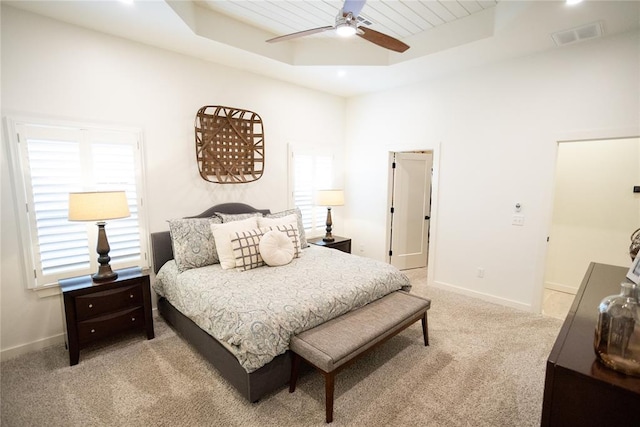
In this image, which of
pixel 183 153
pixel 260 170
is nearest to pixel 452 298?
pixel 260 170

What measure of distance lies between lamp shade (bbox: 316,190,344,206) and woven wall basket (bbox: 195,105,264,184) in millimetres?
939

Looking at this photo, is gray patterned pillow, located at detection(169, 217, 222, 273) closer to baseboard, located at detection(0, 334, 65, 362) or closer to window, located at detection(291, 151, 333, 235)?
baseboard, located at detection(0, 334, 65, 362)

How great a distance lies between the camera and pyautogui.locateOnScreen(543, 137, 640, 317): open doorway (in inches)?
146

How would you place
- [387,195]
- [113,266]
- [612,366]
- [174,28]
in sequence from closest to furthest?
[612,366] → [174,28] → [113,266] → [387,195]

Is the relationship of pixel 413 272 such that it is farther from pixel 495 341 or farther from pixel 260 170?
pixel 260 170

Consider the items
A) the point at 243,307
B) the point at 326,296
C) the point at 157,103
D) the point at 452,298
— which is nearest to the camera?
the point at 243,307

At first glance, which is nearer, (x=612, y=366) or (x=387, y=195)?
(x=612, y=366)

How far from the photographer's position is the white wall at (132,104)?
2.53 m

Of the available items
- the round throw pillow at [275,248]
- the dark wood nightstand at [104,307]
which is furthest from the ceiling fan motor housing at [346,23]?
the dark wood nightstand at [104,307]

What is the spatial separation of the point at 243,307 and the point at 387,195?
3232mm

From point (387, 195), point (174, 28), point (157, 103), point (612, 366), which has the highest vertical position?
point (174, 28)

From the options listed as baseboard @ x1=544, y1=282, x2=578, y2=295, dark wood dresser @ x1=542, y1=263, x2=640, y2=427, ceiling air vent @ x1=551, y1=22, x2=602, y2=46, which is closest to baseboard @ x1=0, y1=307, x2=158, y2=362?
dark wood dresser @ x1=542, y1=263, x2=640, y2=427

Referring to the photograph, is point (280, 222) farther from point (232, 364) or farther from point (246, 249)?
point (232, 364)

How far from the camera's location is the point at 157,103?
10.6 feet
